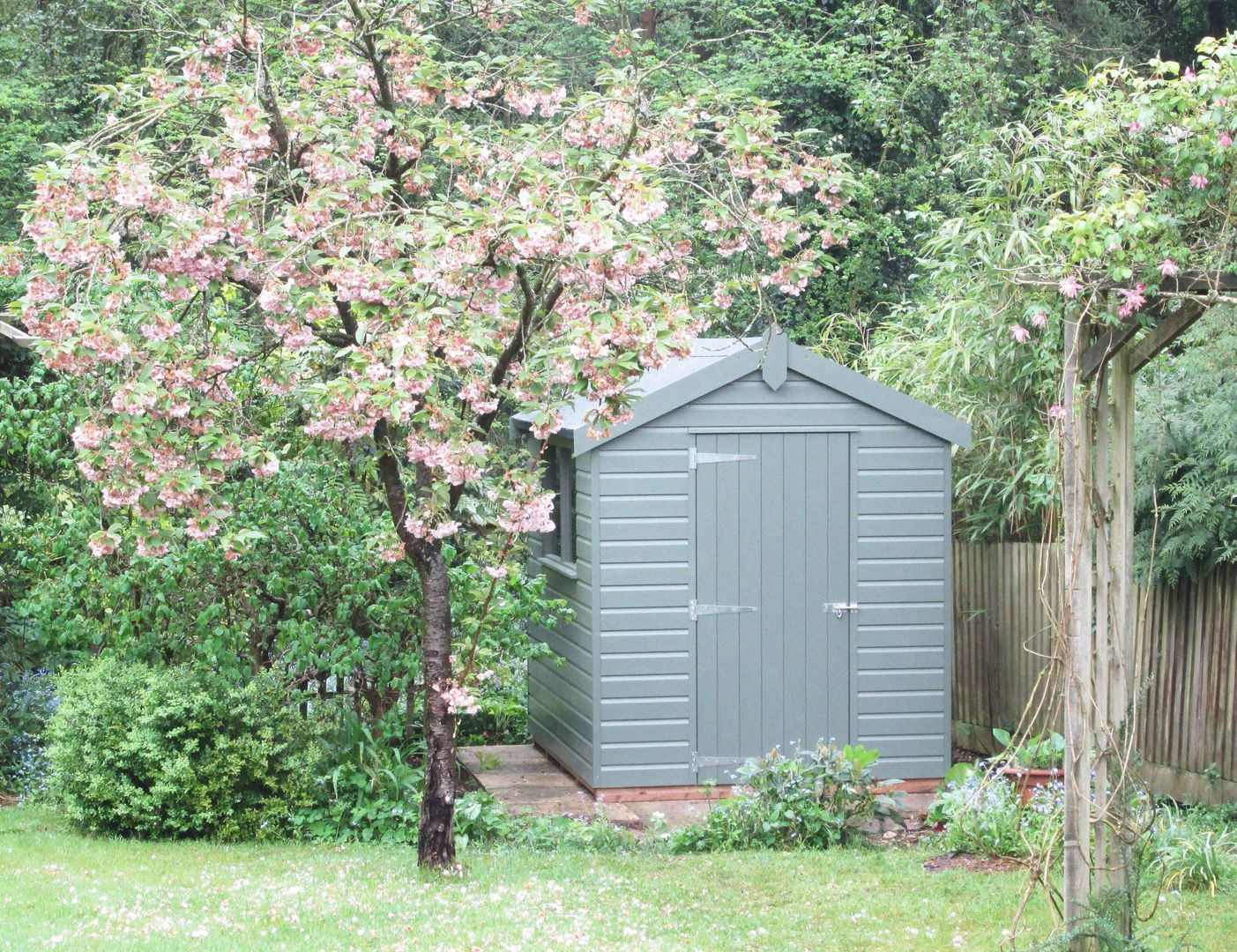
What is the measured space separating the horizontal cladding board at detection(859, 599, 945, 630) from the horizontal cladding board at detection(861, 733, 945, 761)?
2.05ft

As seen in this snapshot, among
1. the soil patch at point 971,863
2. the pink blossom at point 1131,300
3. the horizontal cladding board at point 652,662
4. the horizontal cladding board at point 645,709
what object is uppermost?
the pink blossom at point 1131,300

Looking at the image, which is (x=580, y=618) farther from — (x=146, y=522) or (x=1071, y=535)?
(x=1071, y=535)

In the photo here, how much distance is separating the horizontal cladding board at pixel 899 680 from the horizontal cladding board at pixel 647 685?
38.7 inches

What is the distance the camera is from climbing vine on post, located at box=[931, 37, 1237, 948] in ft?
12.7

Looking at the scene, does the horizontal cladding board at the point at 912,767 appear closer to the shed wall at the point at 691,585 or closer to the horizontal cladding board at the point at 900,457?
the shed wall at the point at 691,585

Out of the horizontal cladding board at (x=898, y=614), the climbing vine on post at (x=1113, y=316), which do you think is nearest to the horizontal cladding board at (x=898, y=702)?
the horizontal cladding board at (x=898, y=614)

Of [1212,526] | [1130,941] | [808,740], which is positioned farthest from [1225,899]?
[808,740]

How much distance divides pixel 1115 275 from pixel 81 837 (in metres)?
5.33

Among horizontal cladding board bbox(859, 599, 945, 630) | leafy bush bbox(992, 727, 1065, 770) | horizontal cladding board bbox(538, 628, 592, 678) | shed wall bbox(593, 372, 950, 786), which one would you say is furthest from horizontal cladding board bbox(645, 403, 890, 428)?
leafy bush bbox(992, 727, 1065, 770)

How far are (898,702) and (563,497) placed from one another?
228 cm

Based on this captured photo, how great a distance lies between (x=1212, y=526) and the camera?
658 centimetres

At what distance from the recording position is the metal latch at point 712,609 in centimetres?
757

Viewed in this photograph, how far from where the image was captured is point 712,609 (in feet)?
24.9

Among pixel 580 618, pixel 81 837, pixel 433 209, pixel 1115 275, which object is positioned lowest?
pixel 81 837
